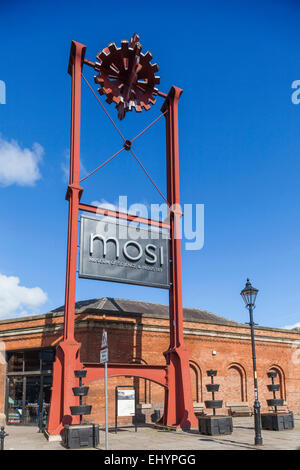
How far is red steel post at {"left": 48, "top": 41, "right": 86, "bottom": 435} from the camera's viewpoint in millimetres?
15648

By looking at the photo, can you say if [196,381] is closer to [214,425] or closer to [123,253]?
[214,425]

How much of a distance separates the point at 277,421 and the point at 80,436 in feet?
29.6

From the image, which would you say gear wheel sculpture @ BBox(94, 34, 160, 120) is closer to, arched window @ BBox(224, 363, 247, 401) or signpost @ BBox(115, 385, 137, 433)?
signpost @ BBox(115, 385, 137, 433)

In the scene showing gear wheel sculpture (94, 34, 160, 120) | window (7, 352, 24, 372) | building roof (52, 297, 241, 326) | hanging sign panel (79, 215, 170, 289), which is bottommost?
window (7, 352, 24, 372)

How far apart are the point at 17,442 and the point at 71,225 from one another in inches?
326

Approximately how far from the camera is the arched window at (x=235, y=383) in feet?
82.4

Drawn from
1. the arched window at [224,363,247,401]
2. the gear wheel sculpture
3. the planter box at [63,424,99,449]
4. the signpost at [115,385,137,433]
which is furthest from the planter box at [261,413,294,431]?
the gear wheel sculpture

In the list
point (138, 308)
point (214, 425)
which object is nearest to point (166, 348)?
point (138, 308)

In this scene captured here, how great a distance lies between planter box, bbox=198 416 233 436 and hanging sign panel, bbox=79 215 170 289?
5895mm

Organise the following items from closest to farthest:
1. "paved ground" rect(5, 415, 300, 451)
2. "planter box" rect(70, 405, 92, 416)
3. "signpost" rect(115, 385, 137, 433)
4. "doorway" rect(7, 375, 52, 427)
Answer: "paved ground" rect(5, 415, 300, 451) → "planter box" rect(70, 405, 92, 416) → "signpost" rect(115, 385, 137, 433) → "doorway" rect(7, 375, 52, 427)

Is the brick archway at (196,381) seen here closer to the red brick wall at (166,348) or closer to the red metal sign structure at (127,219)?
the red brick wall at (166,348)

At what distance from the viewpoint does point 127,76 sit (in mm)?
21000

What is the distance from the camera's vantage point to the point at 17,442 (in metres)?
15.2

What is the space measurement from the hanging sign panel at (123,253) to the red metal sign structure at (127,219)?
42cm
